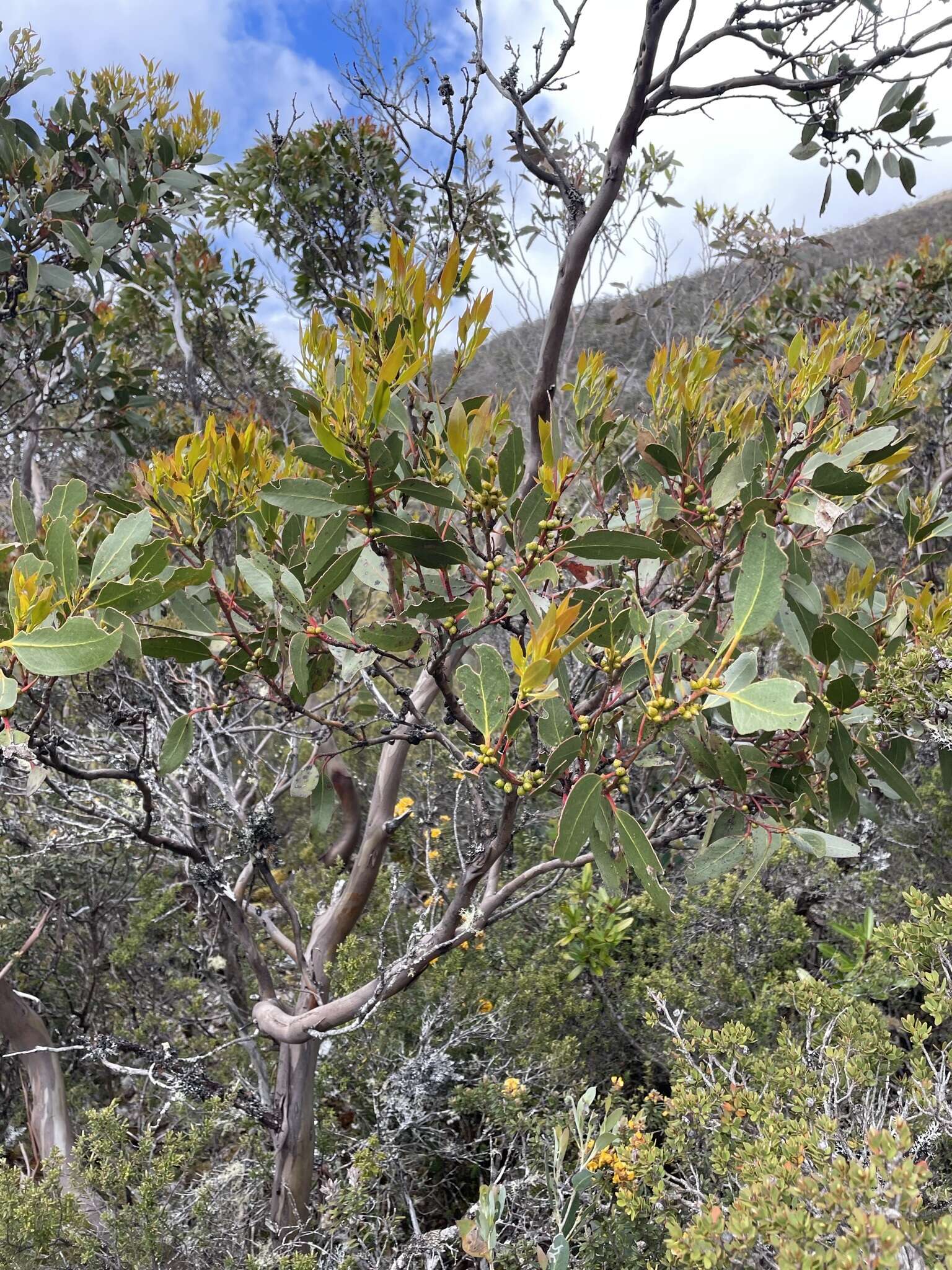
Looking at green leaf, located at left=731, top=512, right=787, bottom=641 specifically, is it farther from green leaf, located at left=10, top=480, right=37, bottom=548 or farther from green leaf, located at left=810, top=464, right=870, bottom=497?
green leaf, located at left=10, top=480, right=37, bottom=548

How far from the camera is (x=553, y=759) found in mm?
953

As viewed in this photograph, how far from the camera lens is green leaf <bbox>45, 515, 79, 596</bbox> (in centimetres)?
95

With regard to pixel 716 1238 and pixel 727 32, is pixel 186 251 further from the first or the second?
pixel 716 1238

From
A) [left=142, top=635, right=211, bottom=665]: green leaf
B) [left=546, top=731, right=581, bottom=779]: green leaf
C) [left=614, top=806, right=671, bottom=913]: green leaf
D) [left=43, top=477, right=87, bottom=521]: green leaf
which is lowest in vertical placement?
[left=614, top=806, right=671, bottom=913]: green leaf

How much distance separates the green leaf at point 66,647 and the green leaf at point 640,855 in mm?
635

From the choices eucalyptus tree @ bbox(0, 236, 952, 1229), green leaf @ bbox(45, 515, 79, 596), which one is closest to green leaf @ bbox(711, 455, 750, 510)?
eucalyptus tree @ bbox(0, 236, 952, 1229)

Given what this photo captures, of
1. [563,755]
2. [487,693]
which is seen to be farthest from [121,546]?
[563,755]

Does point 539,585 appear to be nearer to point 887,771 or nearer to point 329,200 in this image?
point 887,771

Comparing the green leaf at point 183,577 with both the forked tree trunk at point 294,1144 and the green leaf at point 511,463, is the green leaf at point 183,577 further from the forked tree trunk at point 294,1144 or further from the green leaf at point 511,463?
the forked tree trunk at point 294,1144

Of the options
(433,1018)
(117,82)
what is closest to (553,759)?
(433,1018)

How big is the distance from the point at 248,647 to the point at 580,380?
0.73 metres

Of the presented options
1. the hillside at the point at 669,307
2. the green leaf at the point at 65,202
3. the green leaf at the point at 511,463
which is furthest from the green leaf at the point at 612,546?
the hillside at the point at 669,307

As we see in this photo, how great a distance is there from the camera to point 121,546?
3.20 ft

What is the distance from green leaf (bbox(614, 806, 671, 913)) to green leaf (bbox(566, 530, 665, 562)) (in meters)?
0.35
